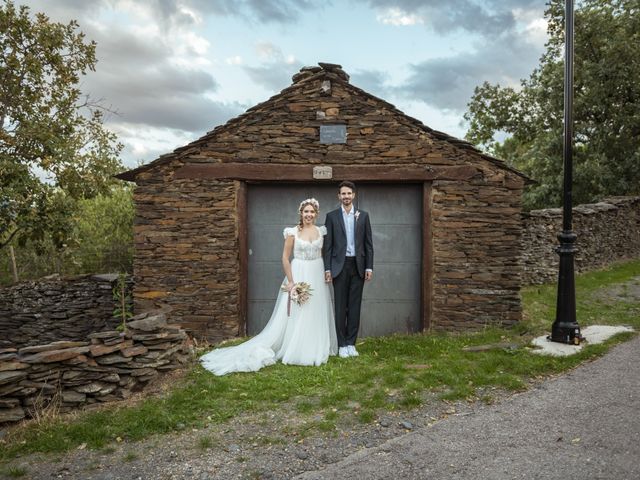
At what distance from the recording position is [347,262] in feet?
22.1

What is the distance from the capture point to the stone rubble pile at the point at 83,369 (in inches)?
194

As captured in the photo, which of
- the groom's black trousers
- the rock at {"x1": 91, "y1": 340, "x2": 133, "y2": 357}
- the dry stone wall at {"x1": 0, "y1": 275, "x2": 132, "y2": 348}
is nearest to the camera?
the rock at {"x1": 91, "y1": 340, "x2": 133, "y2": 357}

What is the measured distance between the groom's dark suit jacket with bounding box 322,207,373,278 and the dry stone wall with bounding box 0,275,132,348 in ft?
18.0

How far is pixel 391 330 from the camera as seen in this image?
8.94 meters

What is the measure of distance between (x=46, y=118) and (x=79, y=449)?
7.23m

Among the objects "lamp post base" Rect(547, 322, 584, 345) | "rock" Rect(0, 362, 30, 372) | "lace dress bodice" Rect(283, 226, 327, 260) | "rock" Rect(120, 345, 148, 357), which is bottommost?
"lamp post base" Rect(547, 322, 584, 345)

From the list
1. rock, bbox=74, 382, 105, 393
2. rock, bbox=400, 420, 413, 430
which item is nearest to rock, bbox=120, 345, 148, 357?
rock, bbox=74, 382, 105, 393

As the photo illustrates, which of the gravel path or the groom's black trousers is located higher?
the groom's black trousers

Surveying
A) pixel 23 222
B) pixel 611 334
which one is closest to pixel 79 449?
pixel 23 222

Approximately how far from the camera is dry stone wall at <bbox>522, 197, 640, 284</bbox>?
1391 centimetres

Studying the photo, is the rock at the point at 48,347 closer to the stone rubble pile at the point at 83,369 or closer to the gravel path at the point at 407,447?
the stone rubble pile at the point at 83,369

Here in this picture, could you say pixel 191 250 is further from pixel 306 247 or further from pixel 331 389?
pixel 331 389

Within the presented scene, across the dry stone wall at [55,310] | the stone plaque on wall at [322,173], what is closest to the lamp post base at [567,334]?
the stone plaque on wall at [322,173]

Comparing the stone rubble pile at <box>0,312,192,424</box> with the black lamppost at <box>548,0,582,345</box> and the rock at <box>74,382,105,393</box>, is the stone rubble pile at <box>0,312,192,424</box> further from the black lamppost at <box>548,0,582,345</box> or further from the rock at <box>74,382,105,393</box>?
the black lamppost at <box>548,0,582,345</box>
